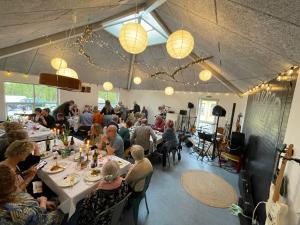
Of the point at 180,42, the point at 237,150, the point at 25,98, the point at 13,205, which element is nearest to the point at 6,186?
the point at 13,205

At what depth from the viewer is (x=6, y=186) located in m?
1.22

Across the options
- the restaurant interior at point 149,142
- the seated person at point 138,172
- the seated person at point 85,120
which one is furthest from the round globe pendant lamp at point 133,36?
the seated person at point 85,120

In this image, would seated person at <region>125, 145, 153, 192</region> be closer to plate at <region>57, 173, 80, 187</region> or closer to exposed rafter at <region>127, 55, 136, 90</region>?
plate at <region>57, 173, 80, 187</region>

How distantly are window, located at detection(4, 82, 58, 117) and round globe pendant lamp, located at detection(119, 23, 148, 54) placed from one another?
6.33 m

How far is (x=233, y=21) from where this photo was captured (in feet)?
6.07

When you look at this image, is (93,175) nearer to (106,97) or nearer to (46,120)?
(46,120)

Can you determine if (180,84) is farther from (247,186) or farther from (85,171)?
(85,171)

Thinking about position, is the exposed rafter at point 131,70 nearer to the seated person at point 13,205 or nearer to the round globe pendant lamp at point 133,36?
the round globe pendant lamp at point 133,36

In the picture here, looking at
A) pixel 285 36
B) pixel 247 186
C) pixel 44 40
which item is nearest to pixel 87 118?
pixel 44 40

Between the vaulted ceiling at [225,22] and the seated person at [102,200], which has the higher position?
the vaulted ceiling at [225,22]

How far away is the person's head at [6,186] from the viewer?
121 cm

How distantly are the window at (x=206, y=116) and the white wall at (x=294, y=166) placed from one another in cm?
620

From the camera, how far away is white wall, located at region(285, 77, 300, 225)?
5.28 ft

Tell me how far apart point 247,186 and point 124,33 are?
12.1 feet
